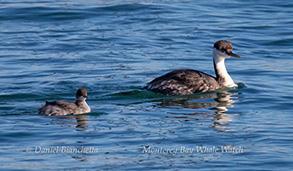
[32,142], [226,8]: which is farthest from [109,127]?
[226,8]

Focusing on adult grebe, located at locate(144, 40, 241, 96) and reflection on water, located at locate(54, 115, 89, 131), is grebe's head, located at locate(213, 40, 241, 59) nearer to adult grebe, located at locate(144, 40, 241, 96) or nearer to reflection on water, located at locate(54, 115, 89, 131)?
adult grebe, located at locate(144, 40, 241, 96)

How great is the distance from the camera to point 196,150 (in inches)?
476

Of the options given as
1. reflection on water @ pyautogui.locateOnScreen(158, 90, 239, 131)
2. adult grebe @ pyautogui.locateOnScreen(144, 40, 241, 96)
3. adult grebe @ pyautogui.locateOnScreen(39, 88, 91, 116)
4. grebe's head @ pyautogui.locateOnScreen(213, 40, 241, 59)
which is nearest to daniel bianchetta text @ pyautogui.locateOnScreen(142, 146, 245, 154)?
reflection on water @ pyautogui.locateOnScreen(158, 90, 239, 131)

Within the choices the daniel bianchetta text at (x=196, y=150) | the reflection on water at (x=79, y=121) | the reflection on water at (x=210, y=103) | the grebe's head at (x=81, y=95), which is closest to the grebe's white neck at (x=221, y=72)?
the reflection on water at (x=210, y=103)

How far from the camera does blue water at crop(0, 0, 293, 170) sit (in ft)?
38.9

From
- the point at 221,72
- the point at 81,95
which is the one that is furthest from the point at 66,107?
the point at 221,72

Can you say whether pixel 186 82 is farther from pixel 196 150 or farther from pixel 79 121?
pixel 196 150

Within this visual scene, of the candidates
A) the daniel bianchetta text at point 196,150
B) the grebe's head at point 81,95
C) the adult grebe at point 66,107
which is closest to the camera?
the daniel bianchetta text at point 196,150

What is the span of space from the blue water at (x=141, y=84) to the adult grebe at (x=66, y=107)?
0.60 feet

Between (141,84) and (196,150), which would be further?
(141,84)

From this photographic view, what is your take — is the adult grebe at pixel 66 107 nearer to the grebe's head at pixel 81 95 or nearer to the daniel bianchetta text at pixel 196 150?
the grebe's head at pixel 81 95

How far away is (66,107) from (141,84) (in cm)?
369

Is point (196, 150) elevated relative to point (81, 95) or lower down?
lower down

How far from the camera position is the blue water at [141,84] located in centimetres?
1187
